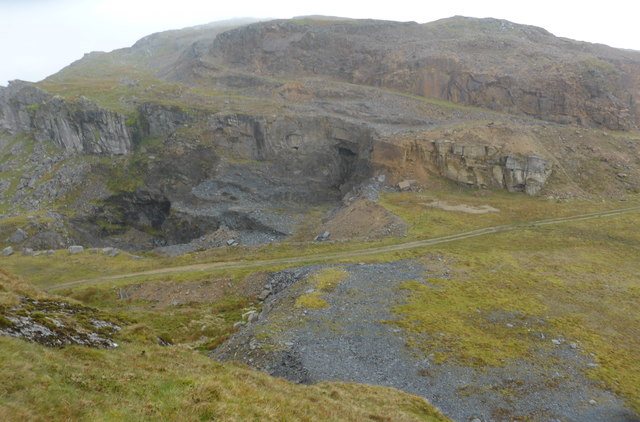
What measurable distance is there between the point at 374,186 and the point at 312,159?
17.4 meters

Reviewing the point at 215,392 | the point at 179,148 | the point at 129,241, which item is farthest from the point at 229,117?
the point at 215,392

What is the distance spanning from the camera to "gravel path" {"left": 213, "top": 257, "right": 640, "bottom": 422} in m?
20.0

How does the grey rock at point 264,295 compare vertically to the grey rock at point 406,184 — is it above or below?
below

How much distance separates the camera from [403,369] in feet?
73.9

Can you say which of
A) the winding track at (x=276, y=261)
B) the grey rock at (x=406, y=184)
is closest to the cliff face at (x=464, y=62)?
the grey rock at (x=406, y=184)

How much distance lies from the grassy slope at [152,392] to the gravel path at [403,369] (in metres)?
2.76

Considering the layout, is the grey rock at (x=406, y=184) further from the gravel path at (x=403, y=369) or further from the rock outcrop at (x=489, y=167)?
the gravel path at (x=403, y=369)

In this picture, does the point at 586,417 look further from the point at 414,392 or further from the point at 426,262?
the point at 426,262

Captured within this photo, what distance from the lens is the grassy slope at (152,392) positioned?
34.1ft

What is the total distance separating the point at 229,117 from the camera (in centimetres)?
7869

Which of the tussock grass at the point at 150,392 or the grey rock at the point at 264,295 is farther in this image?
the grey rock at the point at 264,295

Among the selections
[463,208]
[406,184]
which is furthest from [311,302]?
[406,184]

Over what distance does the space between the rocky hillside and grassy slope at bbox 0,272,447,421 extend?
43.4 metres

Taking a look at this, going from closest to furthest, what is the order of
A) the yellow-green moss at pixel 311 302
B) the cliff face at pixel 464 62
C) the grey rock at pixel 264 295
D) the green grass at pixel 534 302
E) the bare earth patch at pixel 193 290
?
the green grass at pixel 534 302 < the yellow-green moss at pixel 311 302 < the grey rock at pixel 264 295 < the bare earth patch at pixel 193 290 < the cliff face at pixel 464 62
